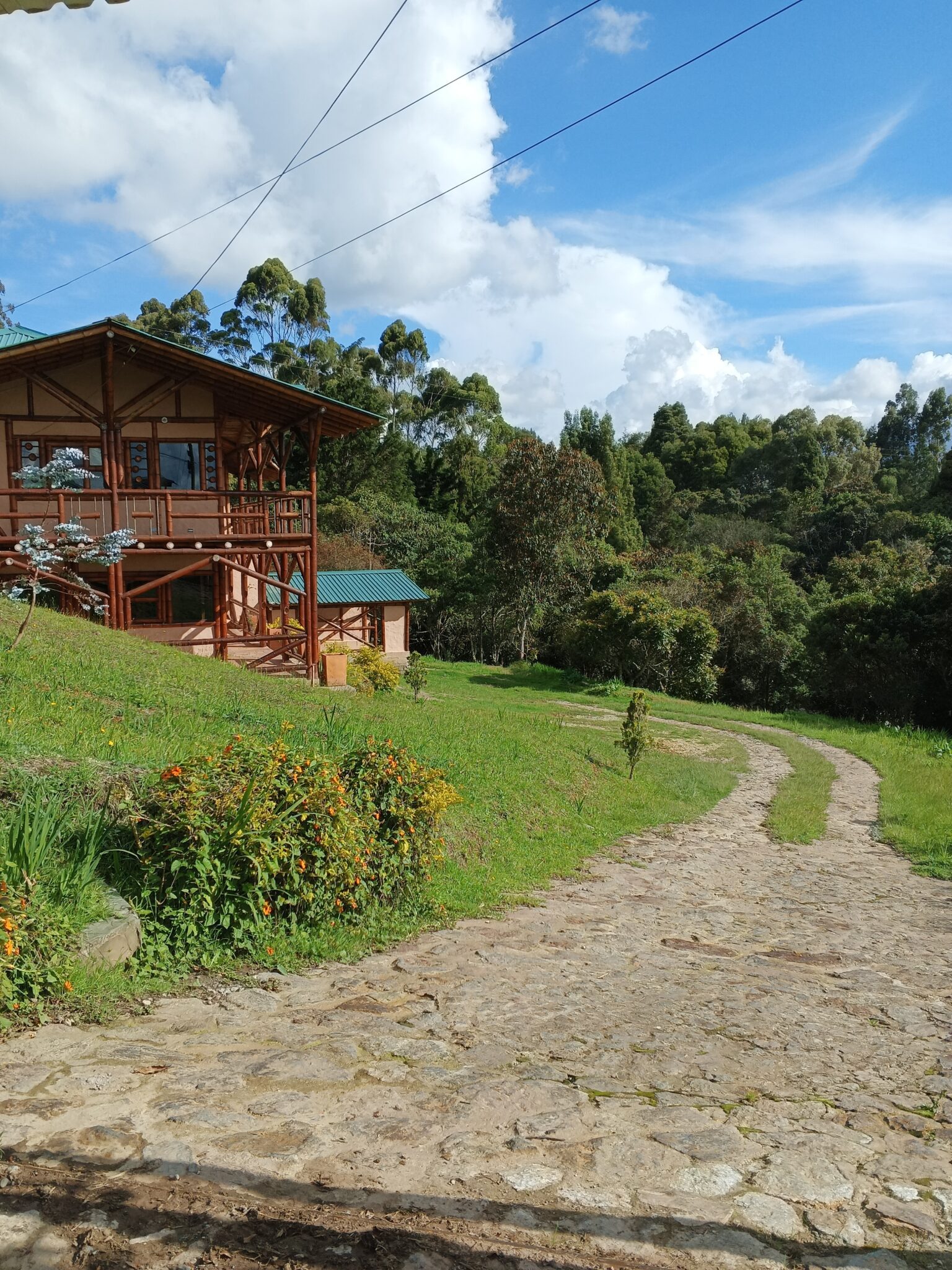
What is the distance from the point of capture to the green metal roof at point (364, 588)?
28328mm

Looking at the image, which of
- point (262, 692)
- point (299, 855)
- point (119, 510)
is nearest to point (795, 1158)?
point (299, 855)

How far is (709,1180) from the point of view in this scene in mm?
3217

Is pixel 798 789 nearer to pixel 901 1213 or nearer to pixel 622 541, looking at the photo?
pixel 901 1213

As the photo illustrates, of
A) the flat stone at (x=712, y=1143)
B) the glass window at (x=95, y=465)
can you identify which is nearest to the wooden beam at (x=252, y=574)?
the glass window at (x=95, y=465)

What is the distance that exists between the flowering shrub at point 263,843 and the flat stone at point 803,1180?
10.3 feet

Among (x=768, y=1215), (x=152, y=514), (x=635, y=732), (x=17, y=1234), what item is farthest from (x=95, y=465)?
(x=768, y=1215)

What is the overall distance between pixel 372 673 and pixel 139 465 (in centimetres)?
745

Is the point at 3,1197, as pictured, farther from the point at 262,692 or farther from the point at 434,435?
the point at 434,435

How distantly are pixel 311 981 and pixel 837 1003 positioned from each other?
3016mm

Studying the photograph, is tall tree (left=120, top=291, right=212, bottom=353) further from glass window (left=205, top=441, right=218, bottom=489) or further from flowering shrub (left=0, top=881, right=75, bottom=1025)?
flowering shrub (left=0, top=881, right=75, bottom=1025)

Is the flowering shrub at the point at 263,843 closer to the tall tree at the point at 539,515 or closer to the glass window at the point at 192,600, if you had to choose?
the glass window at the point at 192,600

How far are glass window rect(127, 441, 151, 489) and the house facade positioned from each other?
3cm

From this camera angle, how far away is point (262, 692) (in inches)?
476

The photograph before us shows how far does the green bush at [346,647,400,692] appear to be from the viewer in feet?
60.7
